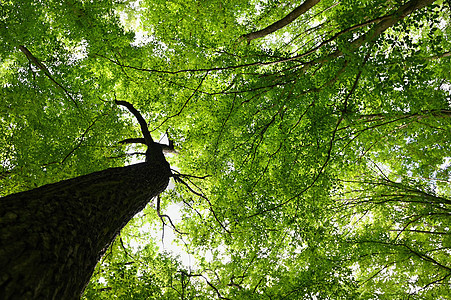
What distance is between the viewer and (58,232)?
1.79 meters

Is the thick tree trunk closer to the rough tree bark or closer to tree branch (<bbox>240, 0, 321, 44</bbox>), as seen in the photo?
the rough tree bark

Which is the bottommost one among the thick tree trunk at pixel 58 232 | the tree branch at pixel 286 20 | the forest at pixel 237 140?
the thick tree trunk at pixel 58 232

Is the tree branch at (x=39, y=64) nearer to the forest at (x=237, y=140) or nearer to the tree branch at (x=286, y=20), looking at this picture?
the forest at (x=237, y=140)

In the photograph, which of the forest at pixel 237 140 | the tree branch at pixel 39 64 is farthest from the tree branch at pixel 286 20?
the tree branch at pixel 39 64

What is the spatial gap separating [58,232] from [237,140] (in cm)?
328

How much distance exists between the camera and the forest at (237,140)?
335 centimetres

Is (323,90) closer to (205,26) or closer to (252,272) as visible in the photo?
(205,26)

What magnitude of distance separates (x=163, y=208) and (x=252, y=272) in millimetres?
3229

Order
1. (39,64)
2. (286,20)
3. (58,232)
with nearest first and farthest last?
(58,232) < (286,20) < (39,64)

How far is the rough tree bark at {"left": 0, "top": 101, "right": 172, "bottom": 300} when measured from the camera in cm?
135

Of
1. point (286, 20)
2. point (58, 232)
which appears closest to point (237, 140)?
point (286, 20)

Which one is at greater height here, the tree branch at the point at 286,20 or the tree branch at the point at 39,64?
the tree branch at the point at 286,20

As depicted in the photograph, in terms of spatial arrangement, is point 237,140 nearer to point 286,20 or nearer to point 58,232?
point 286,20

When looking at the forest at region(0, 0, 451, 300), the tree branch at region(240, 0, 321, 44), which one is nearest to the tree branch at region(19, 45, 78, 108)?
the forest at region(0, 0, 451, 300)
